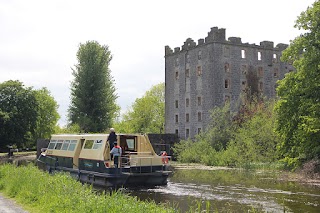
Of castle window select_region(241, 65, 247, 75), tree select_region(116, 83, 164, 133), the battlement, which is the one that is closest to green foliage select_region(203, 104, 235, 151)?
castle window select_region(241, 65, 247, 75)

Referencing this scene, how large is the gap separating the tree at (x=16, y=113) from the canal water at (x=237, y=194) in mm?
35946

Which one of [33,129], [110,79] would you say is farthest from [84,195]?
[33,129]

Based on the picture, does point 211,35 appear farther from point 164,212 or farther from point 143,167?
point 164,212

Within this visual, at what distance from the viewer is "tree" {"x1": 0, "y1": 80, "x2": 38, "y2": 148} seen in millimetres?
57969

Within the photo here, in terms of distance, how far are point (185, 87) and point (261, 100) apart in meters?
9.85

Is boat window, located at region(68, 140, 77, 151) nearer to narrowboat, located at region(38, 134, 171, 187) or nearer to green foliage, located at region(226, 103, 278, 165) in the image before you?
narrowboat, located at region(38, 134, 171, 187)

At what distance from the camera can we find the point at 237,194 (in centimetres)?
2041

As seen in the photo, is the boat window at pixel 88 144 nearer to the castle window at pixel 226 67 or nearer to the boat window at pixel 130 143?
the boat window at pixel 130 143

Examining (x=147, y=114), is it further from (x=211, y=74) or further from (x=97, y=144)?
(x=97, y=144)

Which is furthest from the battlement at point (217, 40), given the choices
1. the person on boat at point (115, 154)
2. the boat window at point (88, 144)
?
the person on boat at point (115, 154)

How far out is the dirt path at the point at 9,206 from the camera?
1227 centimetres

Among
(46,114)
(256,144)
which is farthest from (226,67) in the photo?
(46,114)

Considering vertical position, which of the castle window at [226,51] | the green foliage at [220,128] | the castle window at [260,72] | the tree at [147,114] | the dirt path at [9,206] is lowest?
the dirt path at [9,206]

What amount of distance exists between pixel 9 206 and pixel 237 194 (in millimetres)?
10882
